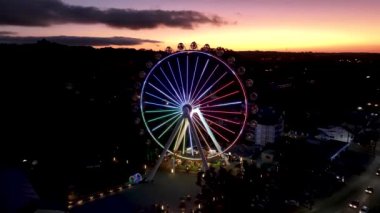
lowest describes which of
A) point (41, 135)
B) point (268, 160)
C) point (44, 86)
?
point (268, 160)

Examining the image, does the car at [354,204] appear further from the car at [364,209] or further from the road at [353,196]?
the car at [364,209]

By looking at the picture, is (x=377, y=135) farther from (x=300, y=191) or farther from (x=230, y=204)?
(x=230, y=204)

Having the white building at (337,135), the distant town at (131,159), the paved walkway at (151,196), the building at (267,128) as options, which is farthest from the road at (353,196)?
the building at (267,128)

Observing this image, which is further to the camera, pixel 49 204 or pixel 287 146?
pixel 287 146

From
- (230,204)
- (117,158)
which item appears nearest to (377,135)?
(117,158)

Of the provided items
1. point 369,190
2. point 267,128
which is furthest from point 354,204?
point 267,128

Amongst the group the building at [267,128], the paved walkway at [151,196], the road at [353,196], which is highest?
the building at [267,128]

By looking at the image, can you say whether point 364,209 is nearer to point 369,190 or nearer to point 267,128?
point 369,190

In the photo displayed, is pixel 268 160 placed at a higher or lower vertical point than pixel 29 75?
lower
